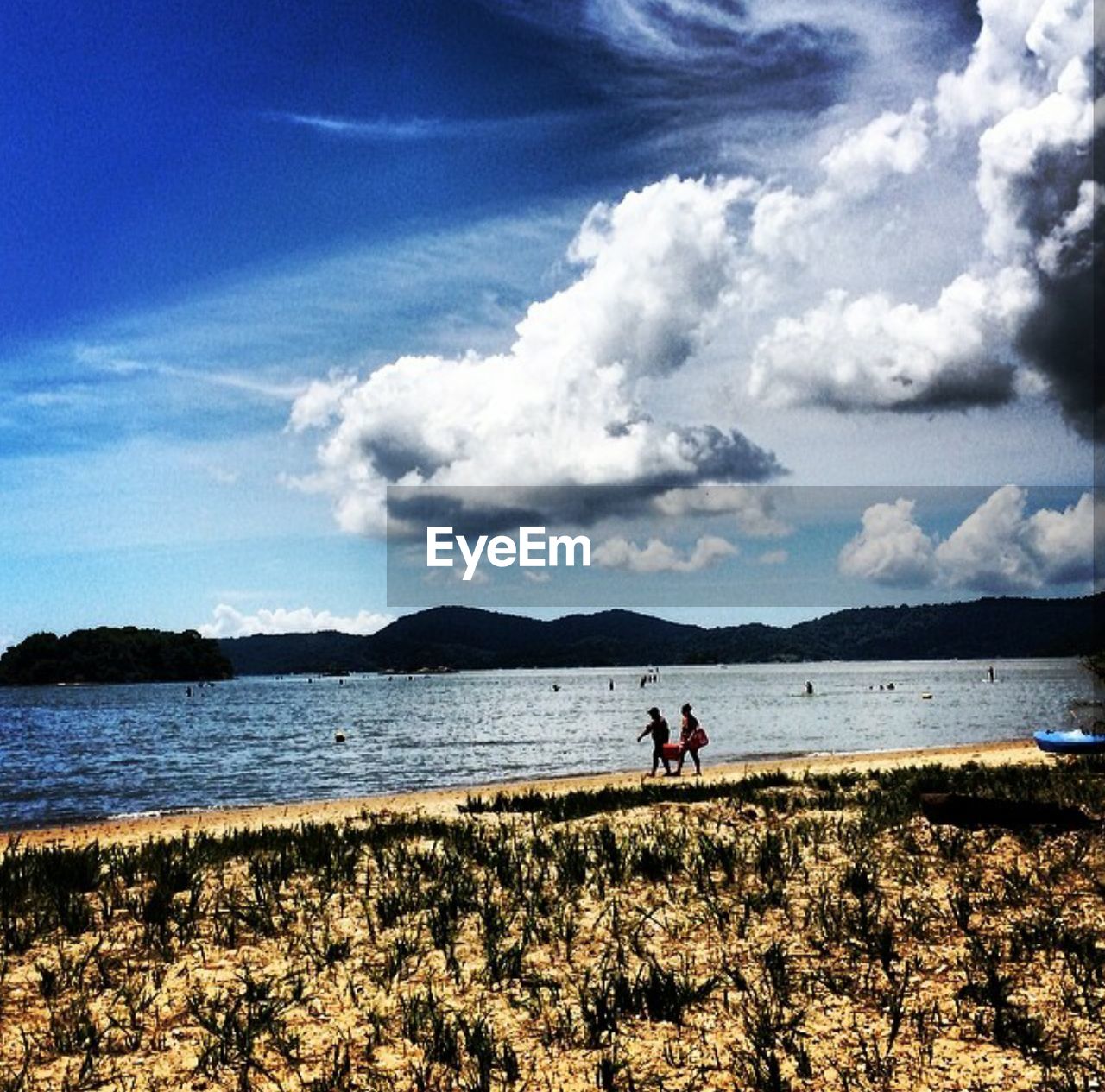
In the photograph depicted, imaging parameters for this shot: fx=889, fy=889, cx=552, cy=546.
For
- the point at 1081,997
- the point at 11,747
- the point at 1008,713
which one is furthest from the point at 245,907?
the point at 1008,713

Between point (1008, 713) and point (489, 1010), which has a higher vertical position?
point (489, 1010)

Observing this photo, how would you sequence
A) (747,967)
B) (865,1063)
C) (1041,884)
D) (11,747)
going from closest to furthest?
1. (865,1063)
2. (747,967)
3. (1041,884)
4. (11,747)

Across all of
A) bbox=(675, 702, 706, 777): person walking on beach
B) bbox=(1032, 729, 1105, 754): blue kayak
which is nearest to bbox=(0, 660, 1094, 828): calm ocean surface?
bbox=(675, 702, 706, 777): person walking on beach

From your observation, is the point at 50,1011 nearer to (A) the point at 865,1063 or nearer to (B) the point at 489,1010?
(B) the point at 489,1010

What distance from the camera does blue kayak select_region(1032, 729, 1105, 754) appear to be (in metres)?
31.1

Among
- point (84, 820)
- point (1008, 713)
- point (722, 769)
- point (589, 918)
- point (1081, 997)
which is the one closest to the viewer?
point (1081, 997)

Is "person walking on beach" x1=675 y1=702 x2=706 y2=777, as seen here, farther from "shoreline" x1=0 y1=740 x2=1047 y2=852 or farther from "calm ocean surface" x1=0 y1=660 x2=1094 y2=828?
"calm ocean surface" x1=0 y1=660 x2=1094 y2=828

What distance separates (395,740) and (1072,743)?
37.5 m

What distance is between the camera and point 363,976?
22.0 ft

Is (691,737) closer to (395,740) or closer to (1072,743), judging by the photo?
(1072,743)

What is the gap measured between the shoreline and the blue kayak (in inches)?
20.0

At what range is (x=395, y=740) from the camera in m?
55.7

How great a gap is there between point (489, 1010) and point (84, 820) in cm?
2428

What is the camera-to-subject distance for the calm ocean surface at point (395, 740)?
33.4 metres
